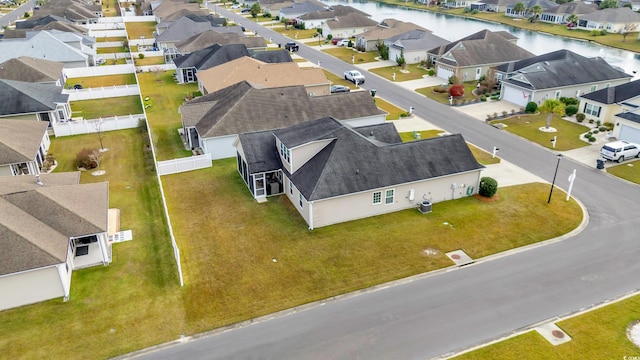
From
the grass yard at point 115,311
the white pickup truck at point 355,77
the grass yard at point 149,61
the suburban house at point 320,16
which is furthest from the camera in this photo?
the suburban house at point 320,16

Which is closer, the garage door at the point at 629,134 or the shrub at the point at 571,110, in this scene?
the garage door at the point at 629,134

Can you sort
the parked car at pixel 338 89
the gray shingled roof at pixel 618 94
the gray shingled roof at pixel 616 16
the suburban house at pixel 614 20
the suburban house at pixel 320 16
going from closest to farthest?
the gray shingled roof at pixel 618 94
the parked car at pixel 338 89
the suburban house at pixel 614 20
the gray shingled roof at pixel 616 16
the suburban house at pixel 320 16

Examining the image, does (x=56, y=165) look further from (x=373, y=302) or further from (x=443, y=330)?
(x=443, y=330)

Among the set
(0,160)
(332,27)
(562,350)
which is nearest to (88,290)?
(0,160)

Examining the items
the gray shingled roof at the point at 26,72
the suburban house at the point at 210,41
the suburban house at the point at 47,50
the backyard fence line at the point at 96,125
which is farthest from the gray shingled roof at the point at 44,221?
the suburban house at the point at 47,50

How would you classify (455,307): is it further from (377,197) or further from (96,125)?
(96,125)

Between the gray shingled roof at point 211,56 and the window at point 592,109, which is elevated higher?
the gray shingled roof at point 211,56

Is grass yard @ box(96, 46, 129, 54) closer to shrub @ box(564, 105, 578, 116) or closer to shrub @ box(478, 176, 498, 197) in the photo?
shrub @ box(564, 105, 578, 116)

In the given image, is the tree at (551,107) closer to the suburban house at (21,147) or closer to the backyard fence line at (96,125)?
the backyard fence line at (96,125)
